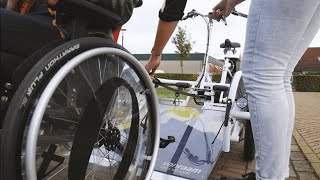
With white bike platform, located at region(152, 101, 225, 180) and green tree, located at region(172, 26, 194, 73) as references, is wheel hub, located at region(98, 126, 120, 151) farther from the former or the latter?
green tree, located at region(172, 26, 194, 73)

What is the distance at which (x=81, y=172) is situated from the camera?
4.17 feet

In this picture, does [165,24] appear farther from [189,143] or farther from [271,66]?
[189,143]

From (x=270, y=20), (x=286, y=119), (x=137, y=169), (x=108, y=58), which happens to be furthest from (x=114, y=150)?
(x=270, y=20)

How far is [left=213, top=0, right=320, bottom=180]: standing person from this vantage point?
1290 mm

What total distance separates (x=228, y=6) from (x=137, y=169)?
3.28 ft

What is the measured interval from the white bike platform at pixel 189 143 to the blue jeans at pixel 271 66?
0.64 meters

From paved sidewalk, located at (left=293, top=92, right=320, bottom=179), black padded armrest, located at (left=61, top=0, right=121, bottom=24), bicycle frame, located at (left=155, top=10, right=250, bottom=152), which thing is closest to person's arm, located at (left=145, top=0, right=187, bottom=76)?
bicycle frame, located at (left=155, top=10, right=250, bottom=152)

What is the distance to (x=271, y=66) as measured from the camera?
4.40 ft

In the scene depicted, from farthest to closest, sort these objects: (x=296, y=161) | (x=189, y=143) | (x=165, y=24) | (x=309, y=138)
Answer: (x=309, y=138) < (x=296, y=161) < (x=189, y=143) < (x=165, y=24)

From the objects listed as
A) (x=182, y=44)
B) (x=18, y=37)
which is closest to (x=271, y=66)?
(x=18, y=37)

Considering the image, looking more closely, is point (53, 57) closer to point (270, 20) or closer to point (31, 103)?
point (31, 103)

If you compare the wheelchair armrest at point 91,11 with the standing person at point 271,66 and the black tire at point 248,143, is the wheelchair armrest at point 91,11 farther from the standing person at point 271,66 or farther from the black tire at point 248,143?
the black tire at point 248,143

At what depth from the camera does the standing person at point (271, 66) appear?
1290 millimetres

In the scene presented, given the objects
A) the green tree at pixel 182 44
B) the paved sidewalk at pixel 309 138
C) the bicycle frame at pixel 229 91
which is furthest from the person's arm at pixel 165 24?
the green tree at pixel 182 44
